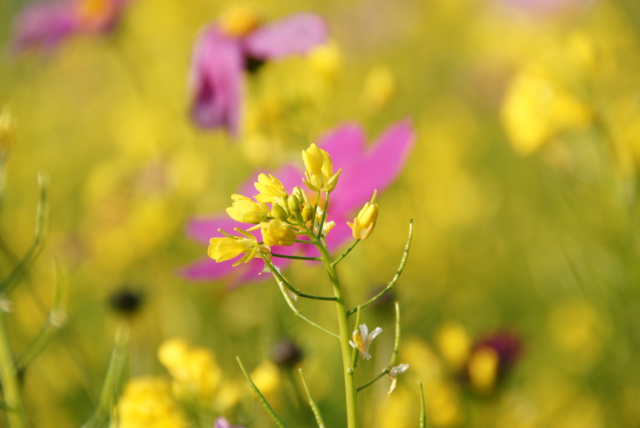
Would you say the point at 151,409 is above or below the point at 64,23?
below

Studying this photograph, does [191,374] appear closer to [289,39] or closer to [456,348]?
[456,348]

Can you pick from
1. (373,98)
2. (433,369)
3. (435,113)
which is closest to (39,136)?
(435,113)

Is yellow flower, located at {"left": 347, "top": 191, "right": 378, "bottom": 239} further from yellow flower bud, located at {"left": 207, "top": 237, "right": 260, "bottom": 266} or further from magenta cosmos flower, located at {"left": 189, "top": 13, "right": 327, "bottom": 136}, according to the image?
magenta cosmos flower, located at {"left": 189, "top": 13, "right": 327, "bottom": 136}

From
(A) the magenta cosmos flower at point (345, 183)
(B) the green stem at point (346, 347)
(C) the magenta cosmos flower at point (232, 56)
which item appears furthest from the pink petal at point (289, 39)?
(B) the green stem at point (346, 347)

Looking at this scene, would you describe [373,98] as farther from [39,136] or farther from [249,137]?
[39,136]

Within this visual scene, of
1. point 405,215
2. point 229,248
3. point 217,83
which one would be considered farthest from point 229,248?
point 405,215

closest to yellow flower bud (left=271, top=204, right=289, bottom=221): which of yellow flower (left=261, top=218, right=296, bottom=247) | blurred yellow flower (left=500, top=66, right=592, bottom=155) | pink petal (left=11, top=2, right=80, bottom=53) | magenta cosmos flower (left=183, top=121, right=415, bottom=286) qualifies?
yellow flower (left=261, top=218, right=296, bottom=247)

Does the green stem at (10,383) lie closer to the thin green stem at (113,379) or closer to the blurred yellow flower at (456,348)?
the thin green stem at (113,379)
